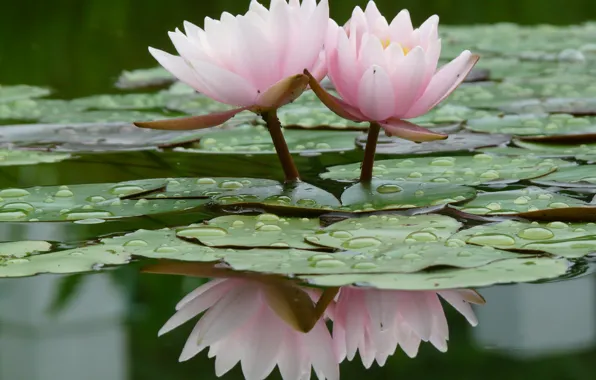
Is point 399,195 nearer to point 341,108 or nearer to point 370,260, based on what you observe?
point 341,108

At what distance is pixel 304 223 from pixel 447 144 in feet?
1.97

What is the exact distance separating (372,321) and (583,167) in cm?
65

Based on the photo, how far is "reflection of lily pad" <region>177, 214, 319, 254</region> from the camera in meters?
1.02

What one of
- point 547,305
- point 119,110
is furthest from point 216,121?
point 119,110

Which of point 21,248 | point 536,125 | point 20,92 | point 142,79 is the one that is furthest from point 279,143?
point 142,79

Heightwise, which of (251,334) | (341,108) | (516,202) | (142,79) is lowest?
(251,334)

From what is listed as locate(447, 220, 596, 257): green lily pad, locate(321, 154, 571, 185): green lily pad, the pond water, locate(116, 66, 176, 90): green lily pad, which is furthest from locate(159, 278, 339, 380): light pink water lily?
locate(116, 66, 176, 90): green lily pad

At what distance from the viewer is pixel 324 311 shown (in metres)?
0.86

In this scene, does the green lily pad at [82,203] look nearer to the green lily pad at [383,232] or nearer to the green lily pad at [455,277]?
the green lily pad at [383,232]

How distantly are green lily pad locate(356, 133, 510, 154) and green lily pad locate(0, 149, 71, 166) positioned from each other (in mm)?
567

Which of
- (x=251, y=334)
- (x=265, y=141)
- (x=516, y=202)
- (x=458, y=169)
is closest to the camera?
(x=251, y=334)

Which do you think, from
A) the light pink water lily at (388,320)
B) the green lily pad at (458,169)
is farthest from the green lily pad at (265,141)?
the light pink water lily at (388,320)

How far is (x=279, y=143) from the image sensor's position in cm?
125

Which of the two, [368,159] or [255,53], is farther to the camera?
[368,159]
